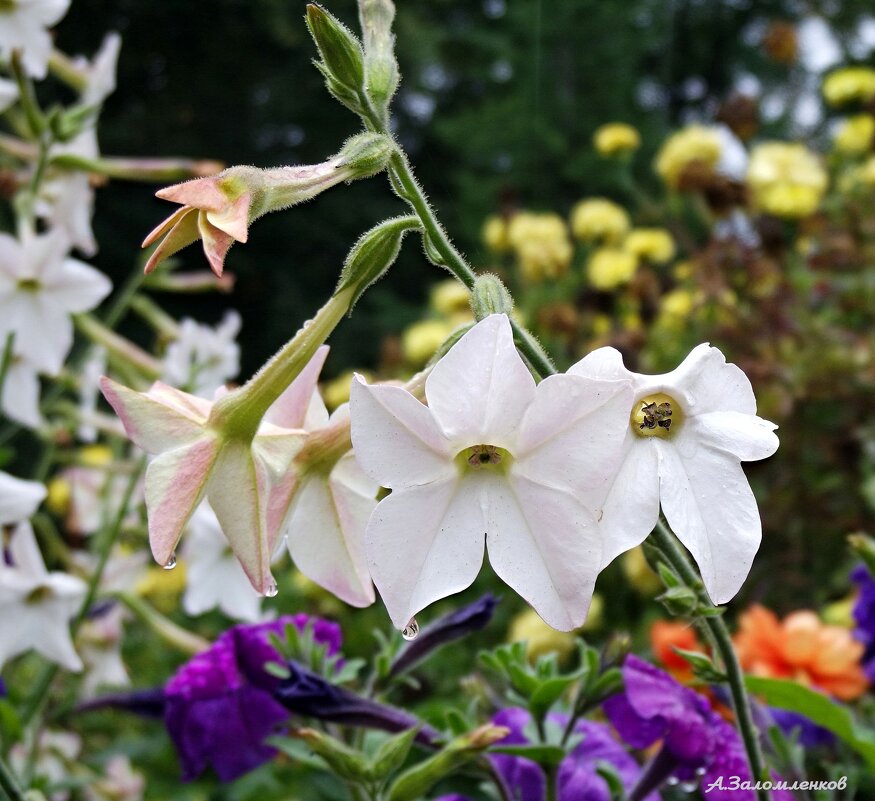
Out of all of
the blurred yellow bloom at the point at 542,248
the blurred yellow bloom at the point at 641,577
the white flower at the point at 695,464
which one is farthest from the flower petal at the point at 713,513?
the blurred yellow bloom at the point at 542,248

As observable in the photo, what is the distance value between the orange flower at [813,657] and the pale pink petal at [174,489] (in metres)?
0.64

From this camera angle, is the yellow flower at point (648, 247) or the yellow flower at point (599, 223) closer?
the yellow flower at point (648, 247)

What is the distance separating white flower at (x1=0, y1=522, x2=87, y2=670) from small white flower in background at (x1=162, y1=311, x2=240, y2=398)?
291 millimetres

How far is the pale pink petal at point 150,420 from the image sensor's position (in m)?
0.43

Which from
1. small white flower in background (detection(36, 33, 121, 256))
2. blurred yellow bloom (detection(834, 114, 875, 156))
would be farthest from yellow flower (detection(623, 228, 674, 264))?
small white flower in background (detection(36, 33, 121, 256))

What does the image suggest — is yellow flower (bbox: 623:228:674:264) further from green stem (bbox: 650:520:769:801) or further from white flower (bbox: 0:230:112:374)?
green stem (bbox: 650:520:769:801)

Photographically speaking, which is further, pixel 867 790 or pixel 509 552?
pixel 867 790

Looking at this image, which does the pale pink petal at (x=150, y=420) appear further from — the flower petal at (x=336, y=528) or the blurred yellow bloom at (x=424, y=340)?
the blurred yellow bloom at (x=424, y=340)

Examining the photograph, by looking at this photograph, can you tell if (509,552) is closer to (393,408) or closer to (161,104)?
(393,408)

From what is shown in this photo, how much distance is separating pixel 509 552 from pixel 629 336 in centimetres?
144

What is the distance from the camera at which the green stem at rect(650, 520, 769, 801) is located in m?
0.44

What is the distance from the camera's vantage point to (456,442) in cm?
41

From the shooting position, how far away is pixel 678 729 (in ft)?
1.82

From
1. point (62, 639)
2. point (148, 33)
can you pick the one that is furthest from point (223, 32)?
point (62, 639)
